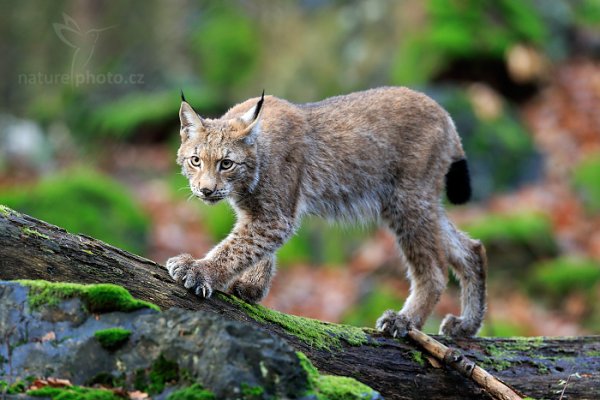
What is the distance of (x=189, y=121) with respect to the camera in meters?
5.54

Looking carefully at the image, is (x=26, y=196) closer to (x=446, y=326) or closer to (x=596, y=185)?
(x=446, y=326)

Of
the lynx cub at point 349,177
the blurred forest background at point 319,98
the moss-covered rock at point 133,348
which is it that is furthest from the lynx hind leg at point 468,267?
the moss-covered rock at point 133,348

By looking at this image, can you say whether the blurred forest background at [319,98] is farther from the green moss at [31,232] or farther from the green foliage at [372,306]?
the green moss at [31,232]

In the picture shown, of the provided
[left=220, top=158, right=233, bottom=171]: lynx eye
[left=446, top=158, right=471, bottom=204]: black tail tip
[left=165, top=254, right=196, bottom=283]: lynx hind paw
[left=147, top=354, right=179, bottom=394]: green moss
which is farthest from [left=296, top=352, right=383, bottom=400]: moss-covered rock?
[left=446, top=158, right=471, bottom=204]: black tail tip

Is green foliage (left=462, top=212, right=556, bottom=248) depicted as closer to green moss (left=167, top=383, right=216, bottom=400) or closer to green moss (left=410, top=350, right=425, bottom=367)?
green moss (left=410, top=350, right=425, bottom=367)

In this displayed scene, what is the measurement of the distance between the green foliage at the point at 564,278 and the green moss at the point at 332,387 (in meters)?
7.32

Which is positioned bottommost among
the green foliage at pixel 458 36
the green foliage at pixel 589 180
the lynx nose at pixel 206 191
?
the lynx nose at pixel 206 191

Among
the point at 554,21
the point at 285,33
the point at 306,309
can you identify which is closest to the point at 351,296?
the point at 306,309

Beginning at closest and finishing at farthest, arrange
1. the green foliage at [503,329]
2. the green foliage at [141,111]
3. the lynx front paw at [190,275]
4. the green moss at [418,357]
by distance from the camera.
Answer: the lynx front paw at [190,275] → the green moss at [418,357] → the green foliage at [503,329] → the green foliage at [141,111]

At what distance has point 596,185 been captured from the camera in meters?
12.6

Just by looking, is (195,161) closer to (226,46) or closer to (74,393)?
(74,393)

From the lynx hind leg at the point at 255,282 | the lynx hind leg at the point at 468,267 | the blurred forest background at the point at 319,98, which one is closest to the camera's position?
the lynx hind leg at the point at 255,282

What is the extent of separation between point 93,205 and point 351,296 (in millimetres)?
3695

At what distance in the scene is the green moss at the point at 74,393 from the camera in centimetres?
358
